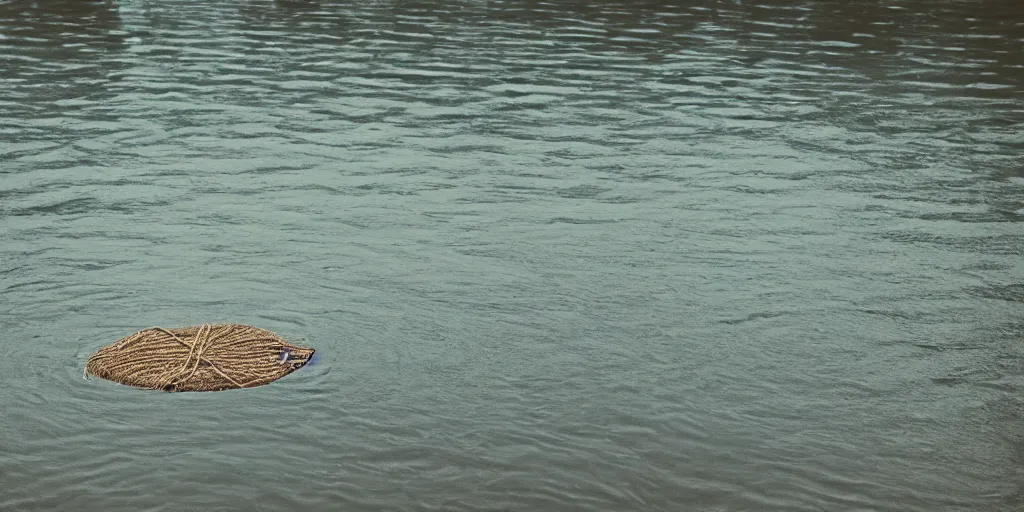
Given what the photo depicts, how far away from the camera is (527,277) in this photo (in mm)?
12609

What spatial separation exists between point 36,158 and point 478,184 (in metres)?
5.83

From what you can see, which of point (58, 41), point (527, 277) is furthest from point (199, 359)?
point (58, 41)

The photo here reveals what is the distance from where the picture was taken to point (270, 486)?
8617 mm

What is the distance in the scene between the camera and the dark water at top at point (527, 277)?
888 centimetres

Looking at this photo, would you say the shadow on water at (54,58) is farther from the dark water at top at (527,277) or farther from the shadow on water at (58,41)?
the dark water at top at (527,277)

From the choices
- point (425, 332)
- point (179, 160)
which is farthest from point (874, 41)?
point (425, 332)

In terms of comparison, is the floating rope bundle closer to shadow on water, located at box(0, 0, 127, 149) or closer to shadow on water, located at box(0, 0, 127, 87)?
shadow on water, located at box(0, 0, 127, 149)

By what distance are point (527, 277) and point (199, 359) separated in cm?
349

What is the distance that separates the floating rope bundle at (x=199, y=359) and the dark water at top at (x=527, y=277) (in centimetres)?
19

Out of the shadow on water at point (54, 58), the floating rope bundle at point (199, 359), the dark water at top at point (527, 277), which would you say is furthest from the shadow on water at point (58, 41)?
the floating rope bundle at point (199, 359)

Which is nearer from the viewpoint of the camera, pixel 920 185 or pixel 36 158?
pixel 920 185

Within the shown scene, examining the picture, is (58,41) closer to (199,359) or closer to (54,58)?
(54,58)

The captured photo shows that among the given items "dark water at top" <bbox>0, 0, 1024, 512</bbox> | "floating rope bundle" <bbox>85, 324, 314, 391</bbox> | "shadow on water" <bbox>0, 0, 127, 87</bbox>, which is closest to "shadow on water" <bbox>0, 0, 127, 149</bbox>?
"shadow on water" <bbox>0, 0, 127, 87</bbox>

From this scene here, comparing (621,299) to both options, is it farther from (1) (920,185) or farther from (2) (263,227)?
(1) (920,185)
